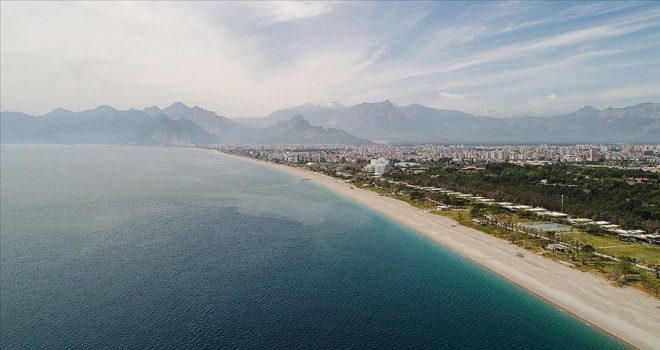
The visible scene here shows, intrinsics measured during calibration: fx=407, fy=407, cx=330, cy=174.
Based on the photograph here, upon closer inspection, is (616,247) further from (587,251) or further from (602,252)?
(587,251)

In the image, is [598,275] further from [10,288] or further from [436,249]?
[10,288]

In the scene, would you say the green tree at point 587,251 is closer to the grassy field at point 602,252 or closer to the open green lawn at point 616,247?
the grassy field at point 602,252

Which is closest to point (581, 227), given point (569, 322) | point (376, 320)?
point (569, 322)

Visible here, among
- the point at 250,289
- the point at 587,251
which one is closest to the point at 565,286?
the point at 587,251

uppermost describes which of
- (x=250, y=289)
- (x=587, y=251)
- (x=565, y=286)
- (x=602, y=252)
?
(x=587, y=251)

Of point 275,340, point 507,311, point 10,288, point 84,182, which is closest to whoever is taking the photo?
point 275,340
